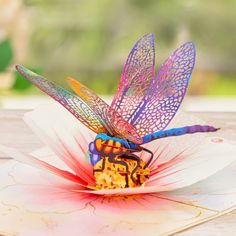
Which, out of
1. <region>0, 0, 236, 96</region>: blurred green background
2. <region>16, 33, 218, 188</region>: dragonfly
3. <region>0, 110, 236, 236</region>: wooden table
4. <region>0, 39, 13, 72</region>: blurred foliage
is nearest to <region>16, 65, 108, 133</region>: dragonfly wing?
<region>16, 33, 218, 188</region>: dragonfly

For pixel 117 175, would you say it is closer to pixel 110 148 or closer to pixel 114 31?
pixel 110 148

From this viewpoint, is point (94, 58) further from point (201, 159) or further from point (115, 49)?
point (201, 159)

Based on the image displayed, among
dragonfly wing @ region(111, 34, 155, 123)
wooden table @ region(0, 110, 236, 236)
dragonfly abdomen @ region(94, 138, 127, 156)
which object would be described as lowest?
wooden table @ region(0, 110, 236, 236)

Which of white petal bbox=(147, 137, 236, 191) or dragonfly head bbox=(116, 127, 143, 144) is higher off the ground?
dragonfly head bbox=(116, 127, 143, 144)

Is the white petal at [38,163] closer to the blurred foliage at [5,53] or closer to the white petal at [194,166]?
the white petal at [194,166]

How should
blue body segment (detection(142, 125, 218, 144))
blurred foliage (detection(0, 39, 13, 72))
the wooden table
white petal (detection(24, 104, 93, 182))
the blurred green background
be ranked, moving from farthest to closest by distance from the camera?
the blurred green background → blurred foliage (detection(0, 39, 13, 72)) → the wooden table → white petal (detection(24, 104, 93, 182)) → blue body segment (detection(142, 125, 218, 144))

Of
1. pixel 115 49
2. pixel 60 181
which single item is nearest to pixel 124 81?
pixel 60 181

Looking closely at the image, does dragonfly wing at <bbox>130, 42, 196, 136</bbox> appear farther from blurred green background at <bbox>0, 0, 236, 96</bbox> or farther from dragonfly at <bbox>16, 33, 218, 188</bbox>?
blurred green background at <bbox>0, 0, 236, 96</bbox>
